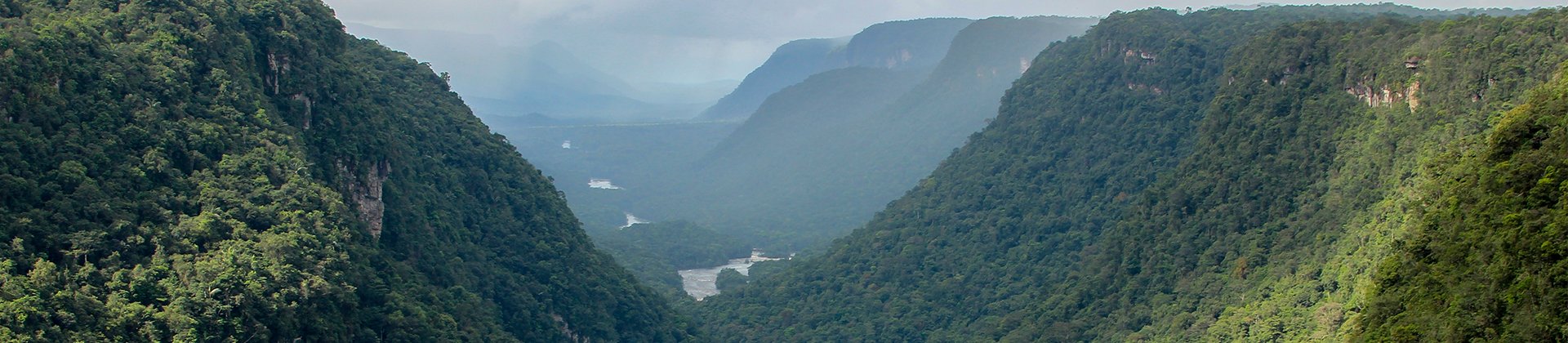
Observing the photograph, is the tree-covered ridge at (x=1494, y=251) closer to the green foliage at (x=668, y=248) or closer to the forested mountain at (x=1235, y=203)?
the forested mountain at (x=1235, y=203)

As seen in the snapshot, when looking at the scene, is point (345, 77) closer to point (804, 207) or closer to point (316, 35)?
point (316, 35)

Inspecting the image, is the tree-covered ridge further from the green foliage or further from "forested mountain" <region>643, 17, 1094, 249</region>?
"forested mountain" <region>643, 17, 1094, 249</region>

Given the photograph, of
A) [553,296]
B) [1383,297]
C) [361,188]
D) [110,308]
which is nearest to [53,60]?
[110,308]

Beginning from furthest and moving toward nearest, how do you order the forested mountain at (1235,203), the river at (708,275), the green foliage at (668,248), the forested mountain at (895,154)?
the forested mountain at (895,154) < the green foliage at (668,248) < the river at (708,275) < the forested mountain at (1235,203)

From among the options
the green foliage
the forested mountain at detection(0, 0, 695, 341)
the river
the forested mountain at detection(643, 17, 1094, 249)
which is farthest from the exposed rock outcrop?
the forested mountain at detection(643, 17, 1094, 249)

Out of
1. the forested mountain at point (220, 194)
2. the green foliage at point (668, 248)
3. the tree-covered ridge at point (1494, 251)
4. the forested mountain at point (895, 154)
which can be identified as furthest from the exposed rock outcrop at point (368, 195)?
the forested mountain at point (895, 154)

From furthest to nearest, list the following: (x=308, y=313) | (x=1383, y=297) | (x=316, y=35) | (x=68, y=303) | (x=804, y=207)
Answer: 1. (x=804, y=207)
2. (x=316, y=35)
3. (x=308, y=313)
4. (x=1383, y=297)
5. (x=68, y=303)

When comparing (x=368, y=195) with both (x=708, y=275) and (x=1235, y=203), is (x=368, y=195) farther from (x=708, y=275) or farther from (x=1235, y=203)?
(x=708, y=275)
